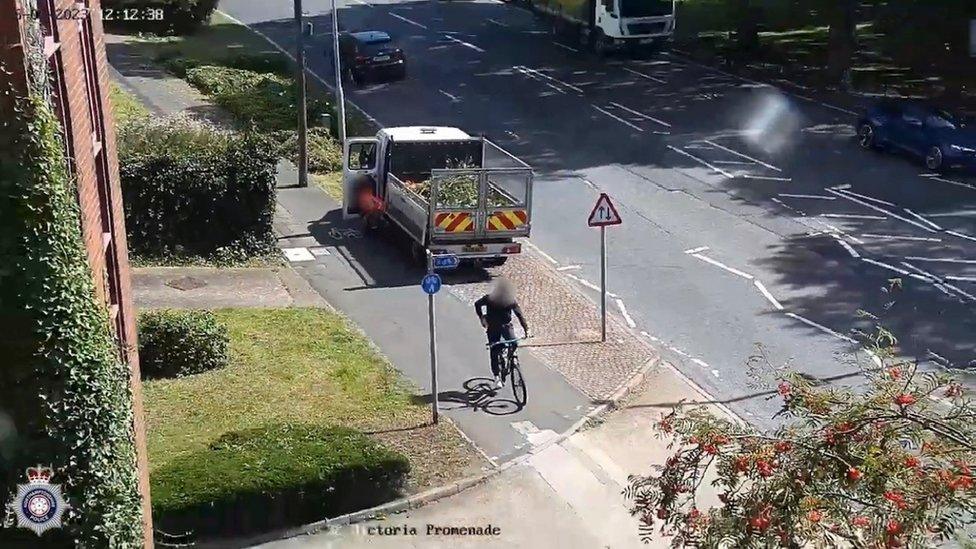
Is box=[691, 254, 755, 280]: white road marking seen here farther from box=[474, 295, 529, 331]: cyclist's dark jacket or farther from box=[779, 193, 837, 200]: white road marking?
box=[474, 295, 529, 331]: cyclist's dark jacket

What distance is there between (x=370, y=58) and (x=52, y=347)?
30631 mm

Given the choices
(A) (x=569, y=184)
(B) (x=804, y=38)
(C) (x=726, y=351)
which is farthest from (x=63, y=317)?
(B) (x=804, y=38)

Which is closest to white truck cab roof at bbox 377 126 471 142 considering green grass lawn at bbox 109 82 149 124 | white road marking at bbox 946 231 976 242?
green grass lawn at bbox 109 82 149 124

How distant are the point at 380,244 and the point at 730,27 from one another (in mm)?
26688

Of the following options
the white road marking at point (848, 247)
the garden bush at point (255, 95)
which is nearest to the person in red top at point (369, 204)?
the garden bush at point (255, 95)

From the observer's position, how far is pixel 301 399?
52.0 ft

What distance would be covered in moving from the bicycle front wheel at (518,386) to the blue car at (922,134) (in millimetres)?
15218

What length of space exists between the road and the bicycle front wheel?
8.59ft

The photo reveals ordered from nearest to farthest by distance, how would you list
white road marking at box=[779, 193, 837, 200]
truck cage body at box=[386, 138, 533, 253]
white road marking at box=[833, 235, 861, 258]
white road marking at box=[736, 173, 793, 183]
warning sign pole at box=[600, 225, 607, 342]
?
warning sign pole at box=[600, 225, 607, 342] < truck cage body at box=[386, 138, 533, 253] < white road marking at box=[833, 235, 861, 258] < white road marking at box=[779, 193, 837, 200] < white road marking at box=[736, 173, 793, 183]

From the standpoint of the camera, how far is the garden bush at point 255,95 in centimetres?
3188

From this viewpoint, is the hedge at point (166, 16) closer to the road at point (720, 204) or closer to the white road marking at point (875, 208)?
the road at point (720, 204)

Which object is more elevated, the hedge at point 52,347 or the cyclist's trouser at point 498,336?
the hedge at point 52,347

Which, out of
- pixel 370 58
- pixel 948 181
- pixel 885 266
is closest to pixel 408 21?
pixel 370 58

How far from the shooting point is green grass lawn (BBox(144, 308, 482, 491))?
14.4 m
